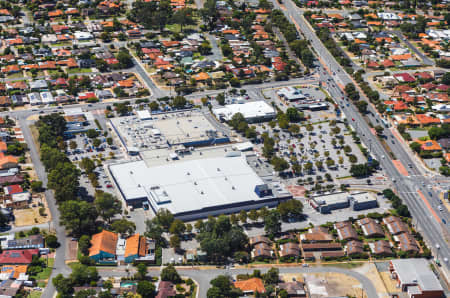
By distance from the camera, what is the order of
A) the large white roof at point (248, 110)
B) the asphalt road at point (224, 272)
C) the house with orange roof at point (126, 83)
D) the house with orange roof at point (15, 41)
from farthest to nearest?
the house with orange roof at point (15, 41) → the house with orange roof at point (126, 83) → the large white roof at point (248, 110) → the asphalt road at point (224, 272)

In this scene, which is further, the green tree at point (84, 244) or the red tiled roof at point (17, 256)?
the green tree at point (84, 244)

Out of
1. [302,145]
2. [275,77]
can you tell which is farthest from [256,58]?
[302,145]

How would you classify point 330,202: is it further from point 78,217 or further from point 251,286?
point 78,217

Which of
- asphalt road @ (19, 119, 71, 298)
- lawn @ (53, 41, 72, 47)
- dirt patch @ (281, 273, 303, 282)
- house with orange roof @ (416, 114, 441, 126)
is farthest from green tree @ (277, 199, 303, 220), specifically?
lawn @ (53, 41, 72, 47)

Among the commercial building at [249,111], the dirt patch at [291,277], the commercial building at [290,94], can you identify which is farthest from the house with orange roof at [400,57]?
the dirt patch at [291,277]

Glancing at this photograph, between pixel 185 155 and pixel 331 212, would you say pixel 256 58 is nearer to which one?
pixel 185 155

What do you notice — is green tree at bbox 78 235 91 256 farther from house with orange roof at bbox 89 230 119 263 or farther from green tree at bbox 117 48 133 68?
green tree at bbox 117 48 133 68

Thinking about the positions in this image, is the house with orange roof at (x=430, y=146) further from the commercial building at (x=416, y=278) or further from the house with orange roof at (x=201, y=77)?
the house with orange roof at (x=201, y=77)
